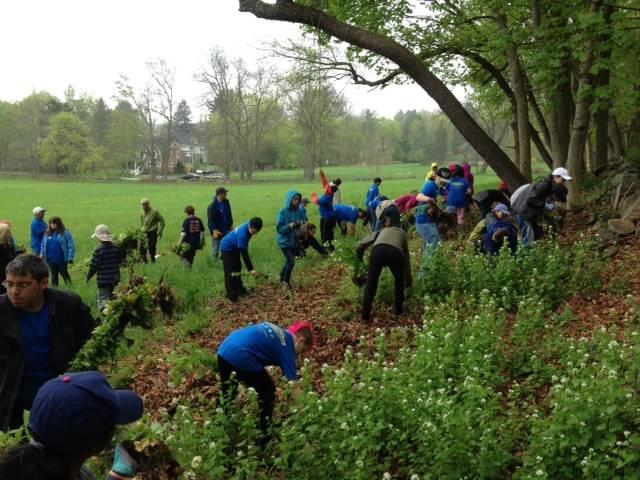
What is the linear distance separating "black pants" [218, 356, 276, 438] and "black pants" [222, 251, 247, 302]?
505 cm

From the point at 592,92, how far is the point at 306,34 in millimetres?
7048

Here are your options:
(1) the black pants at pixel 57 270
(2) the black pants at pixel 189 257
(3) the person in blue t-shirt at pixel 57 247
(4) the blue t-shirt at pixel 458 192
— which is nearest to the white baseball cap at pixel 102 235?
(3) the person in blue t-shirt at pixel 57 247

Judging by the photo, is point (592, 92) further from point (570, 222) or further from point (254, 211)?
point (254, 211)

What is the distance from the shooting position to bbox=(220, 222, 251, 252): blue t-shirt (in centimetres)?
969

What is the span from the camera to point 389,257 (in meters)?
7.35

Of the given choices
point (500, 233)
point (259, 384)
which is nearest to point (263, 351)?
point (259, 384)

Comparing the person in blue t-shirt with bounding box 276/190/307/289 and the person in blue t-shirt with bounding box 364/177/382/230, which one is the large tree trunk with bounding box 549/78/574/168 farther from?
the person in blue t-shirt with bounding box 276/190/307/289

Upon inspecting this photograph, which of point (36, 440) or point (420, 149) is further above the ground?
point (420, 149)

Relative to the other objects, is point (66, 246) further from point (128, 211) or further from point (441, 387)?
point (128, 211)

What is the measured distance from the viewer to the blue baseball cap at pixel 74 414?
74.0 inches

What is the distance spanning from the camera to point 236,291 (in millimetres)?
10180

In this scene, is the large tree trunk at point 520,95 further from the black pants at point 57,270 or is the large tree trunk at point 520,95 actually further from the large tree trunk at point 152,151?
the large tree trunk at point 152,151

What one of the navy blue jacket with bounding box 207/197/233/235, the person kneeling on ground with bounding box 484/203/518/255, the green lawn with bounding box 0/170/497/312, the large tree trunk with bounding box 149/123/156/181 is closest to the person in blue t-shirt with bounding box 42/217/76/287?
the green lawn with bounding box 0/170/497/312

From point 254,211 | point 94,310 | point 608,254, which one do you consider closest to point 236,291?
point 94,310
